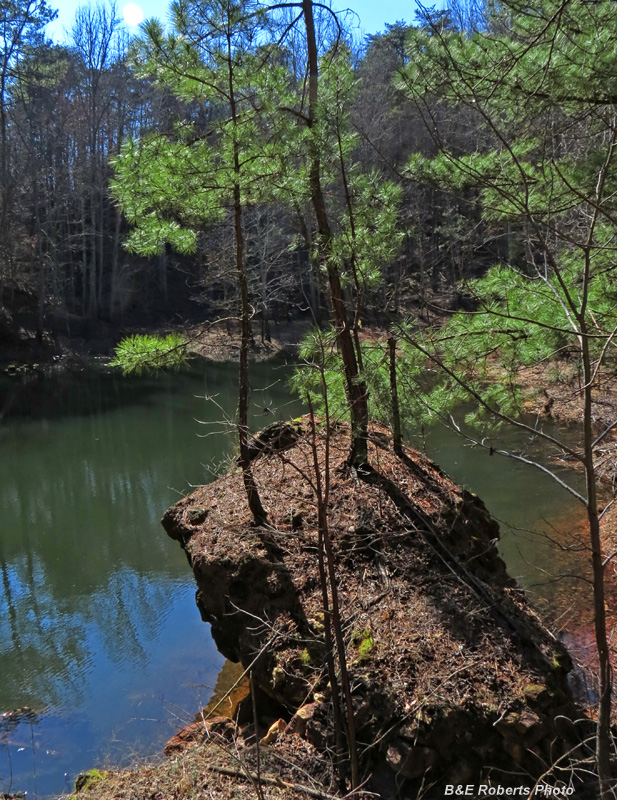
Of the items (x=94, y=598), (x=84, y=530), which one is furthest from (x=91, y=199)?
(x=94, y=598)

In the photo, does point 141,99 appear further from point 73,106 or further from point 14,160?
point 14,160

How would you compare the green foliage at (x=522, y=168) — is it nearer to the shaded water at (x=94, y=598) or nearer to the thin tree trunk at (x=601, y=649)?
the shaded water at (x=94, y=598)

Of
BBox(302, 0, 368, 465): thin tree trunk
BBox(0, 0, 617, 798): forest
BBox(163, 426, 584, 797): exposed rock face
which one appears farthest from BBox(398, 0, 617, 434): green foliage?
BBox(163, 426, 584, 797): exposed rock face

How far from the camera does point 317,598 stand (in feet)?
14.8

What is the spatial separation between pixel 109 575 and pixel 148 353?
4504 millimetres

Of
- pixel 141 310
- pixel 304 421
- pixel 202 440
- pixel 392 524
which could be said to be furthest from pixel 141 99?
pixel 392 524

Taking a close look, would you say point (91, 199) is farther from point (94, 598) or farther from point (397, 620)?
point (397, 620)

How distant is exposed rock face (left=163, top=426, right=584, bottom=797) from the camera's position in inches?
137

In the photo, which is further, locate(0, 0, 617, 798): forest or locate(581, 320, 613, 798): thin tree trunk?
locate(0, 0, 617, 798): forest

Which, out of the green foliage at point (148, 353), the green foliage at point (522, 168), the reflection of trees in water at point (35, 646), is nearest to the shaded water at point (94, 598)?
the reflection of trees in water at point (35, 646)

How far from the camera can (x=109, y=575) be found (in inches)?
327

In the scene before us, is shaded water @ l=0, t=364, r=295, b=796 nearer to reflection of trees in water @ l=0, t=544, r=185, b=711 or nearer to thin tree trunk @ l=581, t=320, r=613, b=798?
reflection of trees in water @ l=0, t=544, r=185, b=711

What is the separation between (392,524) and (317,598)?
87cm

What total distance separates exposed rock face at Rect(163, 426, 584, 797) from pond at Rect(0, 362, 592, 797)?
535 millimetres
